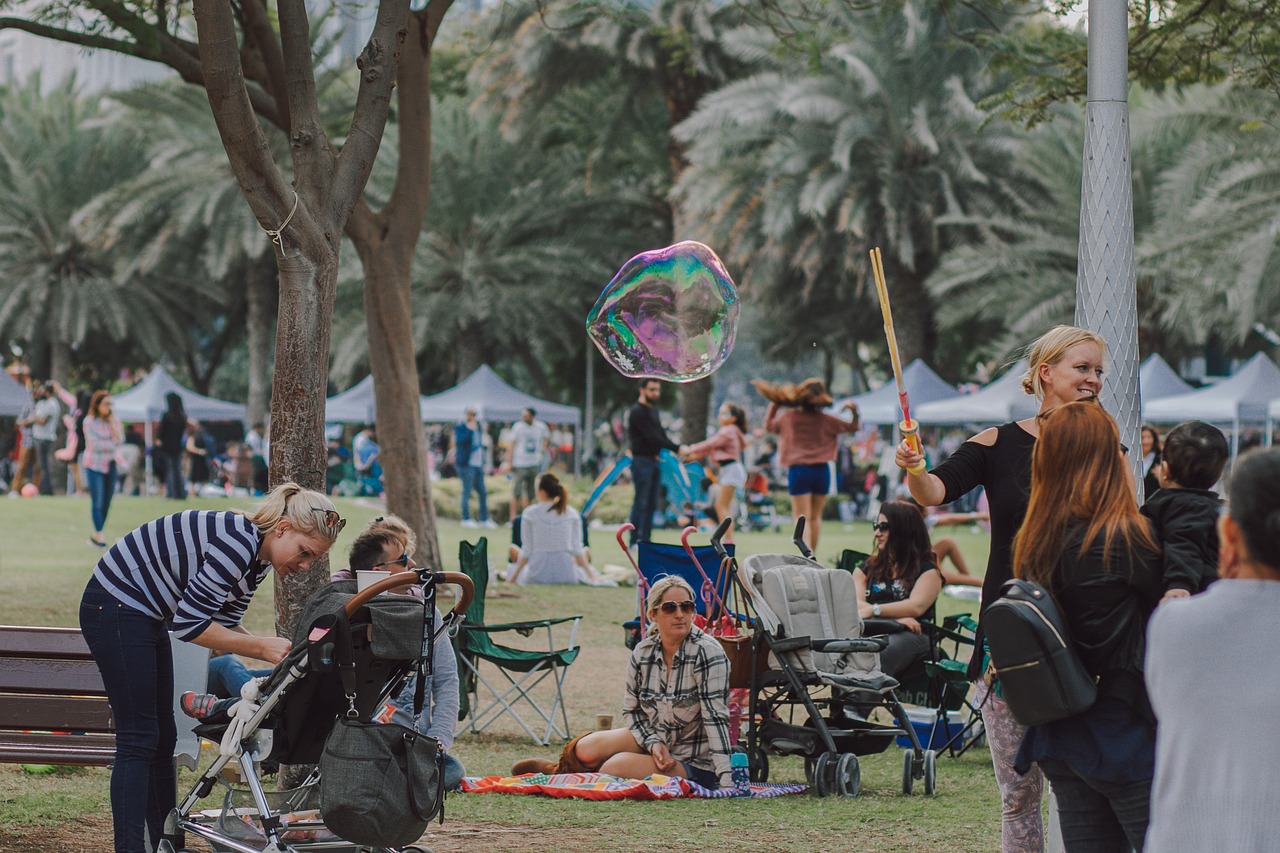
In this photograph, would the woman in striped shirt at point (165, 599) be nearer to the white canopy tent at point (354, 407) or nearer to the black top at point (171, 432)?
the black top at point (171, 432)

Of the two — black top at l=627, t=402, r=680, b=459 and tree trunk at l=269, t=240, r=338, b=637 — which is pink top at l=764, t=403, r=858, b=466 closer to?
black top at l=627, t=402, r=680, b=459

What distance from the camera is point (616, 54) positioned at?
29250 mm

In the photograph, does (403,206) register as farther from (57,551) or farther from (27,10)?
(57,551)

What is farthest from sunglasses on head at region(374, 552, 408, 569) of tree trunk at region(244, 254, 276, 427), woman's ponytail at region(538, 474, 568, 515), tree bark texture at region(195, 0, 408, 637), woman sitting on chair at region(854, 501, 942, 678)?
tree trunk at region(244, 254, 276, 427)

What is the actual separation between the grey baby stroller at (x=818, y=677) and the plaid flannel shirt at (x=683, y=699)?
34 centimetres

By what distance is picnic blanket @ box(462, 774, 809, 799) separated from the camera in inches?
291

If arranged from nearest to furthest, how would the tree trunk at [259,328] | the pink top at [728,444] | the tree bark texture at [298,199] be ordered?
1. the tree bark texture at [298,199]
2. the pink top at [728,444]
3. the tree trunk at [259,328]

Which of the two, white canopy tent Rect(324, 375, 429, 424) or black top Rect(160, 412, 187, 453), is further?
white canopy tent Rect(324, 375, 429, 424)

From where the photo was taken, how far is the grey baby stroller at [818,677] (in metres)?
7.64

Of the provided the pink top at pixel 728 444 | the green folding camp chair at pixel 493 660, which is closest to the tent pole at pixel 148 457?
the pink top at pixel 728 444

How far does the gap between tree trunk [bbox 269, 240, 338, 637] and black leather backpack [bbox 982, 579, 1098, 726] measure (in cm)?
434

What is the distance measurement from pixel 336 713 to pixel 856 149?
992 inches

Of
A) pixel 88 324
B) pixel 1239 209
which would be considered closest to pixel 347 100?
pixel 88 324

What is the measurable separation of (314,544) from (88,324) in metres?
36.0
